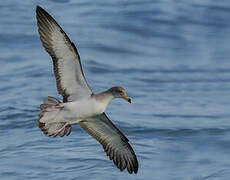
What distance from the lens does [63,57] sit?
8828 mm

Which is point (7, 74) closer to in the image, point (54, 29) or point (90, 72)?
point (90, 72)

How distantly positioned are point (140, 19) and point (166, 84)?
430 cm

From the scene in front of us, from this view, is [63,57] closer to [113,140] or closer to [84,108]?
[84,108]

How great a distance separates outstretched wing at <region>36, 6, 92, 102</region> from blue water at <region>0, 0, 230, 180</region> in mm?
3145

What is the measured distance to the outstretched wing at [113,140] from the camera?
970 centimetres

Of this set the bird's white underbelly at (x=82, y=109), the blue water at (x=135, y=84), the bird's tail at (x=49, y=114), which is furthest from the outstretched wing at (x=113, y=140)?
the blue water at (x=135, y=84)

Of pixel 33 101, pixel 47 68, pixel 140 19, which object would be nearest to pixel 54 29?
pixel 33 101

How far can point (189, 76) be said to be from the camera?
18.5 metres

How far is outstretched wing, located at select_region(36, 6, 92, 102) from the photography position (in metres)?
8.67

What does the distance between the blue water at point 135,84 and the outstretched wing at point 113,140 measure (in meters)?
1.93

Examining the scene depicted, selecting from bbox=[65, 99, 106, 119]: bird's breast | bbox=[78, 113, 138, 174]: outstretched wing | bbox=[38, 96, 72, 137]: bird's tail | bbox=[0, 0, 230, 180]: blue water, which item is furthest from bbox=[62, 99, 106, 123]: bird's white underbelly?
bbox=[0, 0, 230, 180]: blue water

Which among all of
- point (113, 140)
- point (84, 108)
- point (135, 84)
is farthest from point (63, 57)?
point (135, 84)

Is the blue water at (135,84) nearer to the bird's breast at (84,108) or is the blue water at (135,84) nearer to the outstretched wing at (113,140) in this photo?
the outstretched wing at (113,140)

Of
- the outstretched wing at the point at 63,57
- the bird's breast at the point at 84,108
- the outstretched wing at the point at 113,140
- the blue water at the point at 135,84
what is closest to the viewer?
the outstretched wing at the point at 63,57
